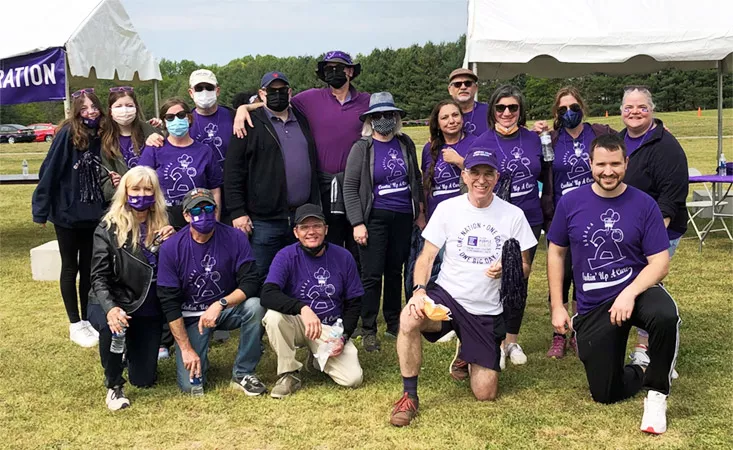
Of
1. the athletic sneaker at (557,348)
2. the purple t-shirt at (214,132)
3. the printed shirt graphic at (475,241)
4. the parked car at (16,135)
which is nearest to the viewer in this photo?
the printed shirt graphic at (475,241)

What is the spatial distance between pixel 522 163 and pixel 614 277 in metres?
1.14

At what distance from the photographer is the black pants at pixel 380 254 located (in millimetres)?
5328

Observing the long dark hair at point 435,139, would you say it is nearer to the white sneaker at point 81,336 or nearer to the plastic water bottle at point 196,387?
the plastic water bottle at point 196,387

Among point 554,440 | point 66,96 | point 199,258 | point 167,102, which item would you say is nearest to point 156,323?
point 199,258

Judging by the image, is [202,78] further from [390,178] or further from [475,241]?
[475,241]

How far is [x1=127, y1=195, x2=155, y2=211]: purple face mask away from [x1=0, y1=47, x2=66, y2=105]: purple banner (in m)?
4.44

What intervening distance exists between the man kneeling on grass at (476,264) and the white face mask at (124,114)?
253 centimetres

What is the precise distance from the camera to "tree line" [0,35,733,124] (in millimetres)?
45344

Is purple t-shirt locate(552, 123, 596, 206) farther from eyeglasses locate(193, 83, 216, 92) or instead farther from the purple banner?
the purple banner

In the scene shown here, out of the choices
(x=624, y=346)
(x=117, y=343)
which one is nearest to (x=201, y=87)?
(x=117, y=343)

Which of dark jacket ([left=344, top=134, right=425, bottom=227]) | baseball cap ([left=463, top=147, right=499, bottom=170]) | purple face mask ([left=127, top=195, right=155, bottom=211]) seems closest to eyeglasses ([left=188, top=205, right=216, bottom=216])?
purple face mask ([left=127, top=195, right=155, bottom=211])

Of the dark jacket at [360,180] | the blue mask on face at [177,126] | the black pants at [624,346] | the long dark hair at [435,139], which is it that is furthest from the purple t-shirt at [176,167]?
the black pants at [624,346]

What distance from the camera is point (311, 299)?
4656 mm

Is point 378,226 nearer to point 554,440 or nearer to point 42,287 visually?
point 554,440
